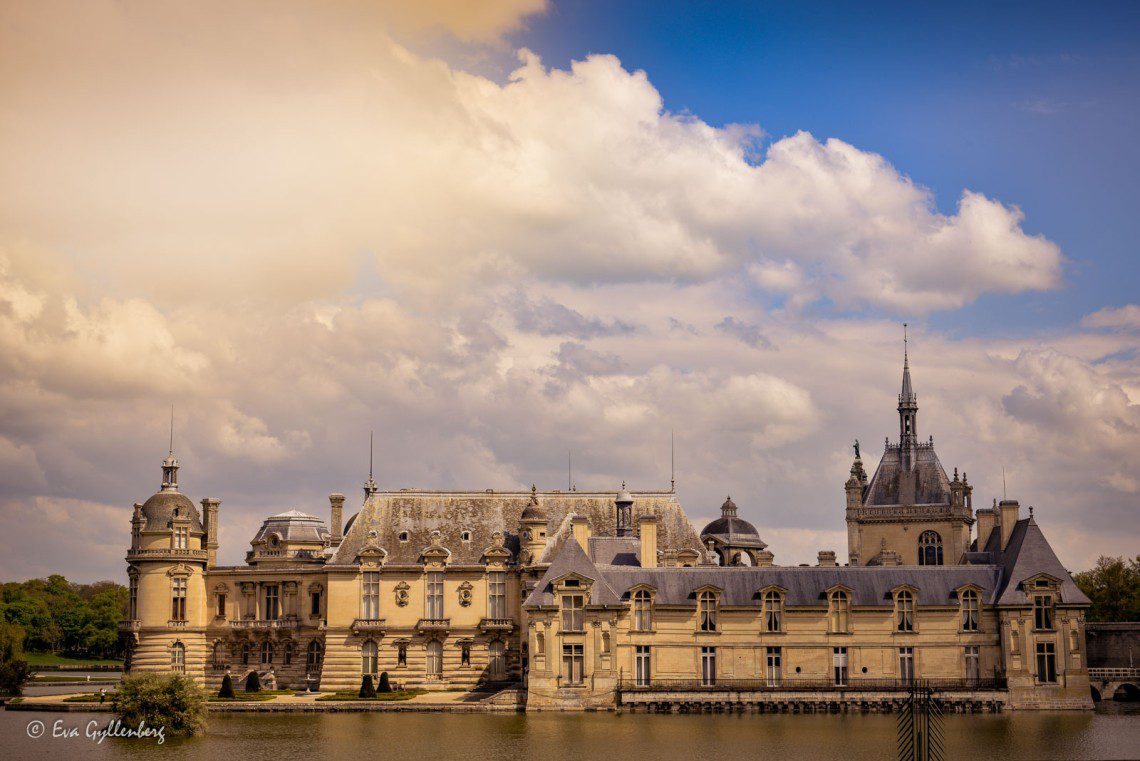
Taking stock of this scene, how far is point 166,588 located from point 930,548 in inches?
1957

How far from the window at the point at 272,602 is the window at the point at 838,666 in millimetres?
32081

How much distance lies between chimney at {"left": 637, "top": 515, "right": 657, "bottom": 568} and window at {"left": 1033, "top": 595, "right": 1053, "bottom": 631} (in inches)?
749

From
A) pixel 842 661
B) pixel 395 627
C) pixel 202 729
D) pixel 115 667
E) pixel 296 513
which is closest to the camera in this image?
pixel 202 729

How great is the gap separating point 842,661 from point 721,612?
21.3 ft

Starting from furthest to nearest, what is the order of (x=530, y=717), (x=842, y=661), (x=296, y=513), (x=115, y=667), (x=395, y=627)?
(x=115, y=667) → (x=296, y=513) → (x=395, y=627) → (x=842, y=661) → (x=530, y=717)

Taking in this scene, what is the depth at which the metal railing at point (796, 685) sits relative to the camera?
2881 inches

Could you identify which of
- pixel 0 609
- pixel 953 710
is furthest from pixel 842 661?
pixel 0 609

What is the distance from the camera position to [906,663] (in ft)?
246

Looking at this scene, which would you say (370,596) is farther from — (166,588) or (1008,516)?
(1008,516)

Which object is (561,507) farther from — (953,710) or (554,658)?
(953,710)

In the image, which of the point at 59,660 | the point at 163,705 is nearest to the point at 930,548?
the point at 163,705

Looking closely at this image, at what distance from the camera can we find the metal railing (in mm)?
73188

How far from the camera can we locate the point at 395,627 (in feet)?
276

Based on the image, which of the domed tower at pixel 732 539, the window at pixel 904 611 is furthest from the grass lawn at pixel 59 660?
the window at pixel 904 611
